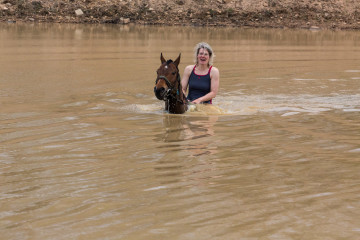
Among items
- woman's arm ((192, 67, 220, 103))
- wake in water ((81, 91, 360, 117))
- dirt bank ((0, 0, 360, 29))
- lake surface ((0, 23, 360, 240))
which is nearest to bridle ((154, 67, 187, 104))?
lake surface ((0, 23, 360, 240))

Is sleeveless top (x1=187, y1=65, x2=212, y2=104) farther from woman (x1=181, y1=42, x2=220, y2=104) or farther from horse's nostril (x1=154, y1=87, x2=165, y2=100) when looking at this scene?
horse's nostril (x1=154, y1=87, x2=165, y2=100)

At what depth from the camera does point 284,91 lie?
14.2 m

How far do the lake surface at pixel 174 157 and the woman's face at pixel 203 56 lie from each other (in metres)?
0.85

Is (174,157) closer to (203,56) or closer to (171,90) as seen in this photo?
(171,90)

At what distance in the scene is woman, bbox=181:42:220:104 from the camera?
10602mm

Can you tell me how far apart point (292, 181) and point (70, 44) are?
19116 mm

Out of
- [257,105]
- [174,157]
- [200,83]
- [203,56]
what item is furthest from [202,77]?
[174,157]

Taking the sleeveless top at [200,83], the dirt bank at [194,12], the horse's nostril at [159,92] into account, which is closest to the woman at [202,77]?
the sleeveless top at [200,83]

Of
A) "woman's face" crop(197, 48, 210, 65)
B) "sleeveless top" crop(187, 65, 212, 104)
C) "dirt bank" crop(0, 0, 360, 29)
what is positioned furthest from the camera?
"dirt bank" crop(0, 0, 360, 29)

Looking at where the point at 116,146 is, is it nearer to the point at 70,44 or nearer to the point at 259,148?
the point at 259,148

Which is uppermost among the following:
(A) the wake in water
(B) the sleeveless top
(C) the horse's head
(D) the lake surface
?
(C) the horse's head

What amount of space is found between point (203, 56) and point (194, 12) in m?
27.8

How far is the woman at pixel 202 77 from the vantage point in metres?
10.6

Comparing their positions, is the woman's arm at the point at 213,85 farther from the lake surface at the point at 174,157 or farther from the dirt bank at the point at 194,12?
the dirt bank at the point at 194,12
